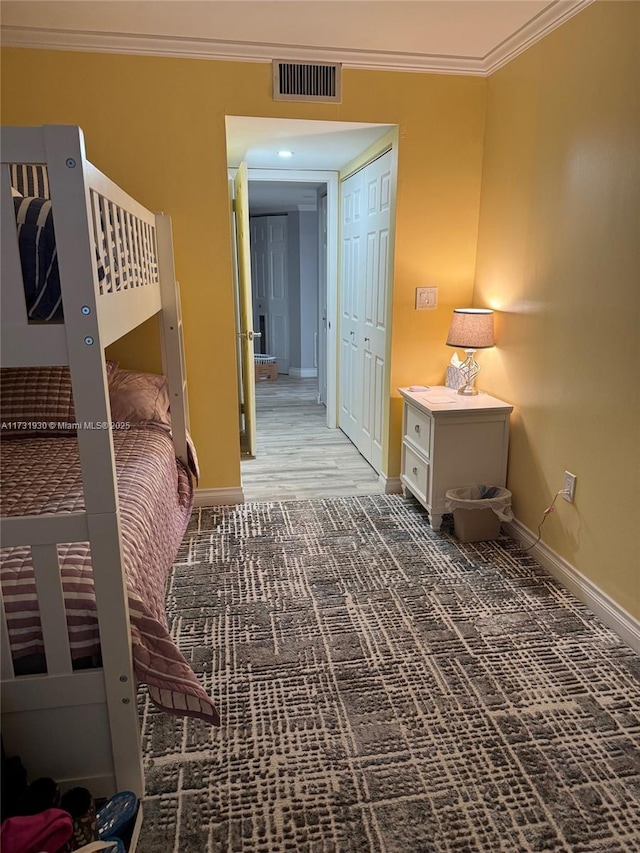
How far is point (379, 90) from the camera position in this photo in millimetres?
2957

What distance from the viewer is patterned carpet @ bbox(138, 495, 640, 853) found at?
1.43 meters

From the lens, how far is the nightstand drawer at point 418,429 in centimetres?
296

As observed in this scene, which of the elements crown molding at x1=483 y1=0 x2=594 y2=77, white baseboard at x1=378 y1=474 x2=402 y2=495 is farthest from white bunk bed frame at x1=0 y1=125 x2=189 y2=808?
white baseboard at x1=378 y1=474 x2=402 y2=495

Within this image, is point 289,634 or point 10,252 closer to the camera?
point 10,252

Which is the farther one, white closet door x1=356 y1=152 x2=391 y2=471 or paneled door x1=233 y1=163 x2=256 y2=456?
paneled door x1=233 y1=163 x2=256 y2=456

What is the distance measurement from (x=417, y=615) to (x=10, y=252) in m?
1.90

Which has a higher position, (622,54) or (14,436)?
(622,54)

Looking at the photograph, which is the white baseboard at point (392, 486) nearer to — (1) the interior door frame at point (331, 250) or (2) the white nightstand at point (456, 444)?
(2) the white nightstand at point (456, 444)

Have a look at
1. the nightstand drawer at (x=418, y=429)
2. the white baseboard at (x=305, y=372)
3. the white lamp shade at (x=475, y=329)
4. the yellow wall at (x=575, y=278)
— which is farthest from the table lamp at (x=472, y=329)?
the white baseboard at (x=305, y=372)

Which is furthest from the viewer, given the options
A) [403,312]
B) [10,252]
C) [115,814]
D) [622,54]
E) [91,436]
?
[403,312]

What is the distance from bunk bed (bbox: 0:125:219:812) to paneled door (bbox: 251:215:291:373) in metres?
5.52

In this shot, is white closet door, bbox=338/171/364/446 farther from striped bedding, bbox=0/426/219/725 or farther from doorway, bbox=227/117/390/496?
striped bedding, bbox=0/426/219/725

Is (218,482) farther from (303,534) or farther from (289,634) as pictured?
(289,634)

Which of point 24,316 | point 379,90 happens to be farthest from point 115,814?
point 379,90
